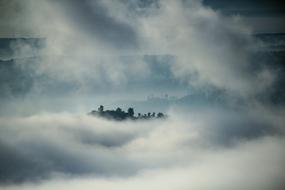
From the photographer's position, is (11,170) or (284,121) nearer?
(11,170)

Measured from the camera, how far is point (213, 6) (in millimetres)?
3211

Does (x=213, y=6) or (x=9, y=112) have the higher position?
(x=213, y=6)

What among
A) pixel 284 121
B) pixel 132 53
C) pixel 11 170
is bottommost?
pixel 11 170

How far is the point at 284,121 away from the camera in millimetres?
3240

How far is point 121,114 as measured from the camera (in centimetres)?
314

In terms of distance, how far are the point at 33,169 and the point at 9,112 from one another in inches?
20.4

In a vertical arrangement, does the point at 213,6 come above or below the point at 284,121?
above

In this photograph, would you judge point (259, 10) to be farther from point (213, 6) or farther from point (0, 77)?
point (0, 77)

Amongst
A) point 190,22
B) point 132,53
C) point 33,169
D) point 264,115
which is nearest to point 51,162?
point 33,169

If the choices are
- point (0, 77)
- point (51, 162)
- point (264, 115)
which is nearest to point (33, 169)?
point (51, 162)

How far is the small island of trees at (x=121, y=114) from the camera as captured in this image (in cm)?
311

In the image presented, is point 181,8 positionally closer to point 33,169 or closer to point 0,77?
point 0,77

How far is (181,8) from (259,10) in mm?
719

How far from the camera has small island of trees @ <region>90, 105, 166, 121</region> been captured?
311 cm
